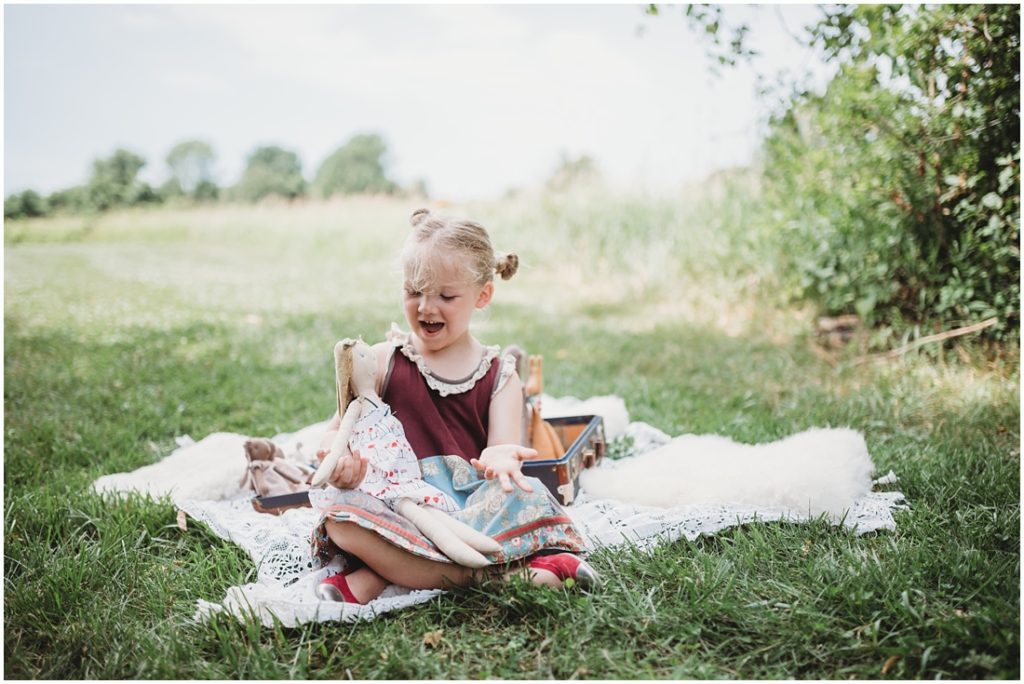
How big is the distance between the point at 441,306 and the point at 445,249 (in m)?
0.16

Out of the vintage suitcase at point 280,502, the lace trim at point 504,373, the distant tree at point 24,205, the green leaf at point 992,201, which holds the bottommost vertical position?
the vintage suitcase at point 280,502

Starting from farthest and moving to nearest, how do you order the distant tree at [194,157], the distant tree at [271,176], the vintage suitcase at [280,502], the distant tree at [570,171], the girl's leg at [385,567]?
the distant tree at [194,157] → the distant tree at [271,176] → the distant tree at [570,171] → the vintage suitcase at [280,502] → the girl's leg at [385,567]

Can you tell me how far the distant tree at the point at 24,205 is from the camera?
42.9 feet

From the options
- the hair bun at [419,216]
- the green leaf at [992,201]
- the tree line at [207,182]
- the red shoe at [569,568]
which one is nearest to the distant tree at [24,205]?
the tree line at [207,182]

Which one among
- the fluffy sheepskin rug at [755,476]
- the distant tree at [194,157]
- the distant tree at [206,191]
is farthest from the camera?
the distant tree at [194,157]

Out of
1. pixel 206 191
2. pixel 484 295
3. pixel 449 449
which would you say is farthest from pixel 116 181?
pixel 449 449

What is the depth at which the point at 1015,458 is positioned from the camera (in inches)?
113

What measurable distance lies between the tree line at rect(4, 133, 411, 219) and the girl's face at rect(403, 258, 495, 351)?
1320cm

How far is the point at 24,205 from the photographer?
1328 cm

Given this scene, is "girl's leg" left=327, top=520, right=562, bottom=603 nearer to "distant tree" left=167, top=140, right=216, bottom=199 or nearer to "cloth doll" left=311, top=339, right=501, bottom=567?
"cloth doll" left=311, top=339, right=501, bottom=567

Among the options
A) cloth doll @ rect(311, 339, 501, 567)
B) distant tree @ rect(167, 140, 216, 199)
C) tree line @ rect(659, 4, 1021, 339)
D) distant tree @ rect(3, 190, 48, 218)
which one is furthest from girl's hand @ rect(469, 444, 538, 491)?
distant tree @ rect(167, 140, 216, 199)

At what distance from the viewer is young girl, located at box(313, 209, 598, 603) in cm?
206

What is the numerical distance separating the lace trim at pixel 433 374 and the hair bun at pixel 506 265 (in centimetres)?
29

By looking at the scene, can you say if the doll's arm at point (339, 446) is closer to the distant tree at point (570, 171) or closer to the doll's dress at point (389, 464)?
the doll's dress at point (389, 464)
